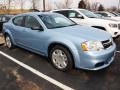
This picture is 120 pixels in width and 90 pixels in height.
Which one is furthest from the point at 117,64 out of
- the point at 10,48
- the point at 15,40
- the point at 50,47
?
the point at 10,48

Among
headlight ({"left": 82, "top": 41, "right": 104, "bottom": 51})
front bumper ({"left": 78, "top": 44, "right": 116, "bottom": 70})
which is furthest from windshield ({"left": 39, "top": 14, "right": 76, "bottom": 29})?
front bumper ({"left": 78, "top": 44, "right": 116, "bottom": 70})

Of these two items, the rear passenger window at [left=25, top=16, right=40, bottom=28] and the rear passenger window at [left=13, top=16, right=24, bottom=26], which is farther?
the rear passenger window at [left=13, top=16, right=24, bottom=26]

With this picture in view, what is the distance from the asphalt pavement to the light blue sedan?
0.26 metres

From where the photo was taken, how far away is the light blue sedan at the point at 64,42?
4.97 m

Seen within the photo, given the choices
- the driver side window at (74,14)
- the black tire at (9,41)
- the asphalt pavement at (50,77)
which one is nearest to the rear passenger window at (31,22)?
the asphalt pavement at (50,77)

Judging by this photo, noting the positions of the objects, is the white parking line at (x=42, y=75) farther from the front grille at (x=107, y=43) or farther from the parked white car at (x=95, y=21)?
the parked white car at (x=95, y=21)

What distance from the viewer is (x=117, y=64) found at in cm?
605

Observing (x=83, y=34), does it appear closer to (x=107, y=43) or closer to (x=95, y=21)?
(x=107, y=43)

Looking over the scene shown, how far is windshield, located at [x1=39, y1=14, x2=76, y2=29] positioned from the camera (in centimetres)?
617

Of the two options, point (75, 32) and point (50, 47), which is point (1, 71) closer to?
point (50, 47)

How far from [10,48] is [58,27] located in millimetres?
A: 2901

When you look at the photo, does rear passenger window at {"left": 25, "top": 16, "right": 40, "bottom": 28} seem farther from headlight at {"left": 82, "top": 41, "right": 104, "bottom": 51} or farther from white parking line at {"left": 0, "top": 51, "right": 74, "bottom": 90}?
headlight at {"left": 82, "top": 41, "right": 104, "bottom": 51}

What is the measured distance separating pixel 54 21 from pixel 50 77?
1980mm

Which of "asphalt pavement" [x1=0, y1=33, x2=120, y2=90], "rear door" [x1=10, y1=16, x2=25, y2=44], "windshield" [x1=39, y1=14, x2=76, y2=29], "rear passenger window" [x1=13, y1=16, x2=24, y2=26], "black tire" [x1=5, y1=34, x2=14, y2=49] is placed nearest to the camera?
"asphalt pavement" [x1=0, y1=33, x2=120, y2=90]
